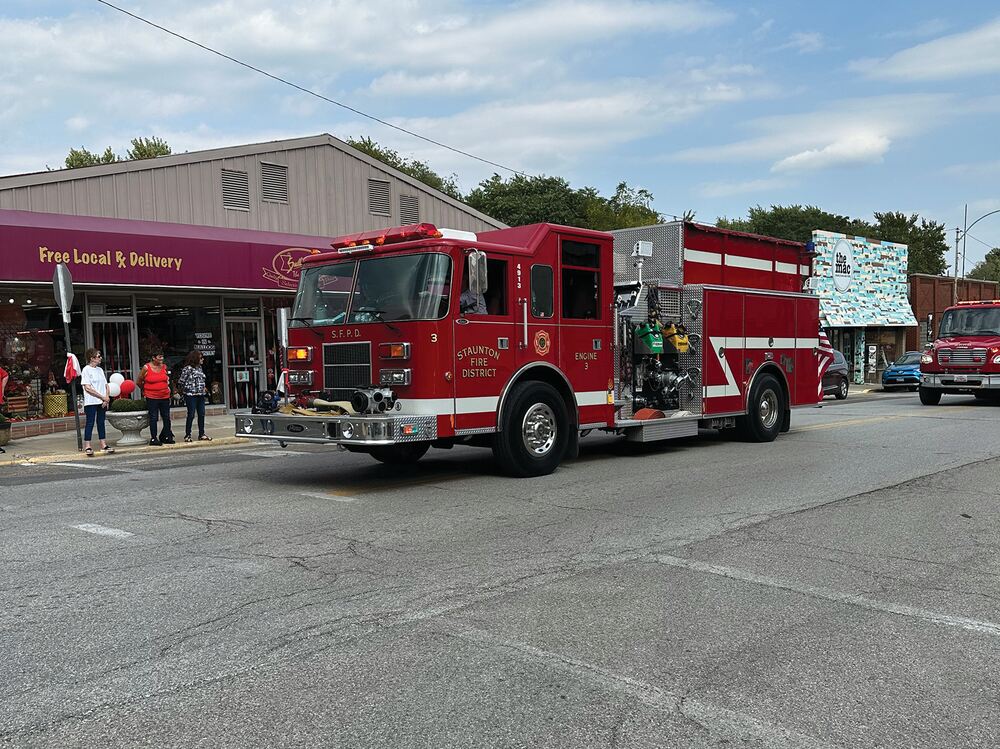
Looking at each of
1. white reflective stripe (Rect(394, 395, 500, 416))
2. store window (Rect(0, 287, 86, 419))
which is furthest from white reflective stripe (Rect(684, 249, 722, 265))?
store window (Rect(0, 287, 86, 419))

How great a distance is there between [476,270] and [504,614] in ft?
14.9

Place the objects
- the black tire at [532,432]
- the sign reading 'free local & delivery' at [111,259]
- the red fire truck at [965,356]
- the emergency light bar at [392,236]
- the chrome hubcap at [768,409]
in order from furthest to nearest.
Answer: the red fire truck at [965,356] < the sign reading 'free local & delivery' at [111,259] < the chrome hubcap at [768,409] < the black tire at [532,432] < the emergency light bar at [392,236]

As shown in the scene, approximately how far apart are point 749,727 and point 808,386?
1228 centimetres

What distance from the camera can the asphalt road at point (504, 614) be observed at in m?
3.71

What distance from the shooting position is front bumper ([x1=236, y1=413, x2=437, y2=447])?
28.4 ft

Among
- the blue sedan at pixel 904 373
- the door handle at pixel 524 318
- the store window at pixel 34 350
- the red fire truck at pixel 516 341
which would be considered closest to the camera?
the red fire truck at pixel 516 341

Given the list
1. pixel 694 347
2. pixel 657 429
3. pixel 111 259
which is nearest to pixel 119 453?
pixel 111 259

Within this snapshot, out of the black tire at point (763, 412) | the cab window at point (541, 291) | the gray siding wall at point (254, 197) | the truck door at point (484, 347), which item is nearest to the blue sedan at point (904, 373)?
the gray siding wall at point (254, 197)

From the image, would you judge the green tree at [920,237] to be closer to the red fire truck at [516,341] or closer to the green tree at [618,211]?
the green tree at [618,211]

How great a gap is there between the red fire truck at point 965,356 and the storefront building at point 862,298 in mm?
13617

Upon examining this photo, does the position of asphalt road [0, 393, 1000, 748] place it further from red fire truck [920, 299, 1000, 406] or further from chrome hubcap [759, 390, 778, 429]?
red fire truck [920, 299, 1000, 406]

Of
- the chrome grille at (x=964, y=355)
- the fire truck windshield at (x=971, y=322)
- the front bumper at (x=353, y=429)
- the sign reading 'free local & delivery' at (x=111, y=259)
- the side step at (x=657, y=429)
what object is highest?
the sign reading 'free local & delivery' at (x=111, y=259)

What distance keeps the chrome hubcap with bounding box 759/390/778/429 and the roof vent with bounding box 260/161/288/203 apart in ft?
39.0

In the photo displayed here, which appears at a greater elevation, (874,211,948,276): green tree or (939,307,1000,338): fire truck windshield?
(874,211,948,276): green tree
